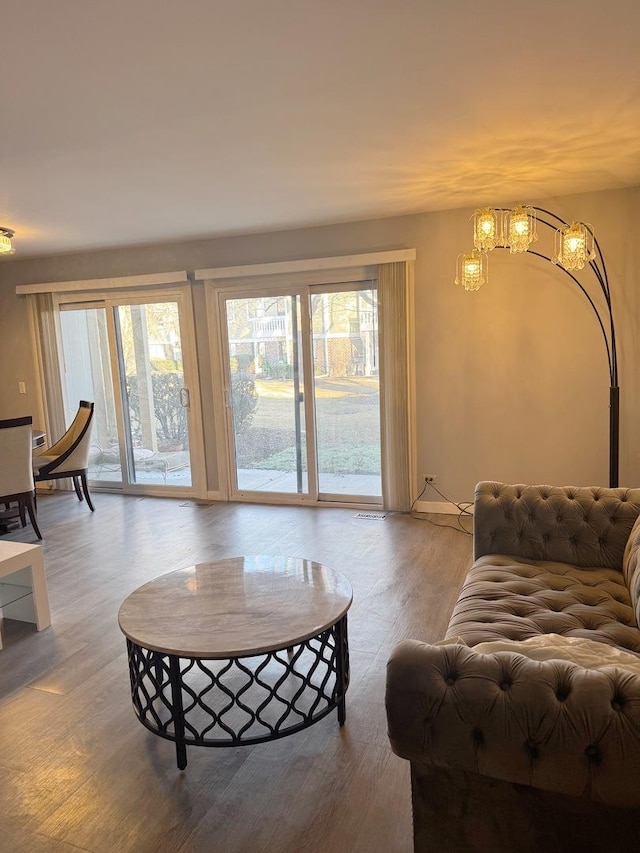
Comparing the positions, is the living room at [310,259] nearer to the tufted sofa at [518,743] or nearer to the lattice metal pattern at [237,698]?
the lattice metal pattern at [237,698]

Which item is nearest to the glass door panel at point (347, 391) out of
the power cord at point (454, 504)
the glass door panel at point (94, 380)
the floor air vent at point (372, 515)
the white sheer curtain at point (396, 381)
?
the white sheer curtain at point (396, 381)

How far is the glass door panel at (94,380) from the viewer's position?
19.6 feet

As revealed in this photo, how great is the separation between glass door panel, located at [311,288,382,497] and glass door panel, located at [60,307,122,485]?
233 centimetres

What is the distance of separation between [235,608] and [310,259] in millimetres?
3409

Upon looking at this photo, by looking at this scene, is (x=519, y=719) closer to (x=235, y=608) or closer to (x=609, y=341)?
(x=235, y=608)

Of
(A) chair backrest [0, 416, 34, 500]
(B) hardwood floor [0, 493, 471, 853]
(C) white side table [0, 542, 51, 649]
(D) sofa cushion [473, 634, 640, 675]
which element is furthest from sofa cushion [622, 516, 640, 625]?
(A) chair backrest [0, 416, 34, 500]

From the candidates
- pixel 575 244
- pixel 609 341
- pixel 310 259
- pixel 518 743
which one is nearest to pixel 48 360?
pixel 310 259

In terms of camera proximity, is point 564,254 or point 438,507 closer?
point 564,254

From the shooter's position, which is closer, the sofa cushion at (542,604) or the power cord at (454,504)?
the sofa cushion at (542,604)

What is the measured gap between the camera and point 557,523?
8.29ft

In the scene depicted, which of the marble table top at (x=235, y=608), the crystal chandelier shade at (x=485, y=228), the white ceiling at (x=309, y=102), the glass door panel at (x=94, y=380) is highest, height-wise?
the white ceiling at (x=309, y=102)

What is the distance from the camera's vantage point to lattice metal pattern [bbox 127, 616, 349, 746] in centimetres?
194

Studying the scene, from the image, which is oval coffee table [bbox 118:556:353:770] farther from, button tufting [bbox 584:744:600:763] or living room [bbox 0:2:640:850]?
button tufting [bbox 584:744:600:763]

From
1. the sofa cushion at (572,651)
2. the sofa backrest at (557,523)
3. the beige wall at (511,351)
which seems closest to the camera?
the sofa cushion at (572,651)
